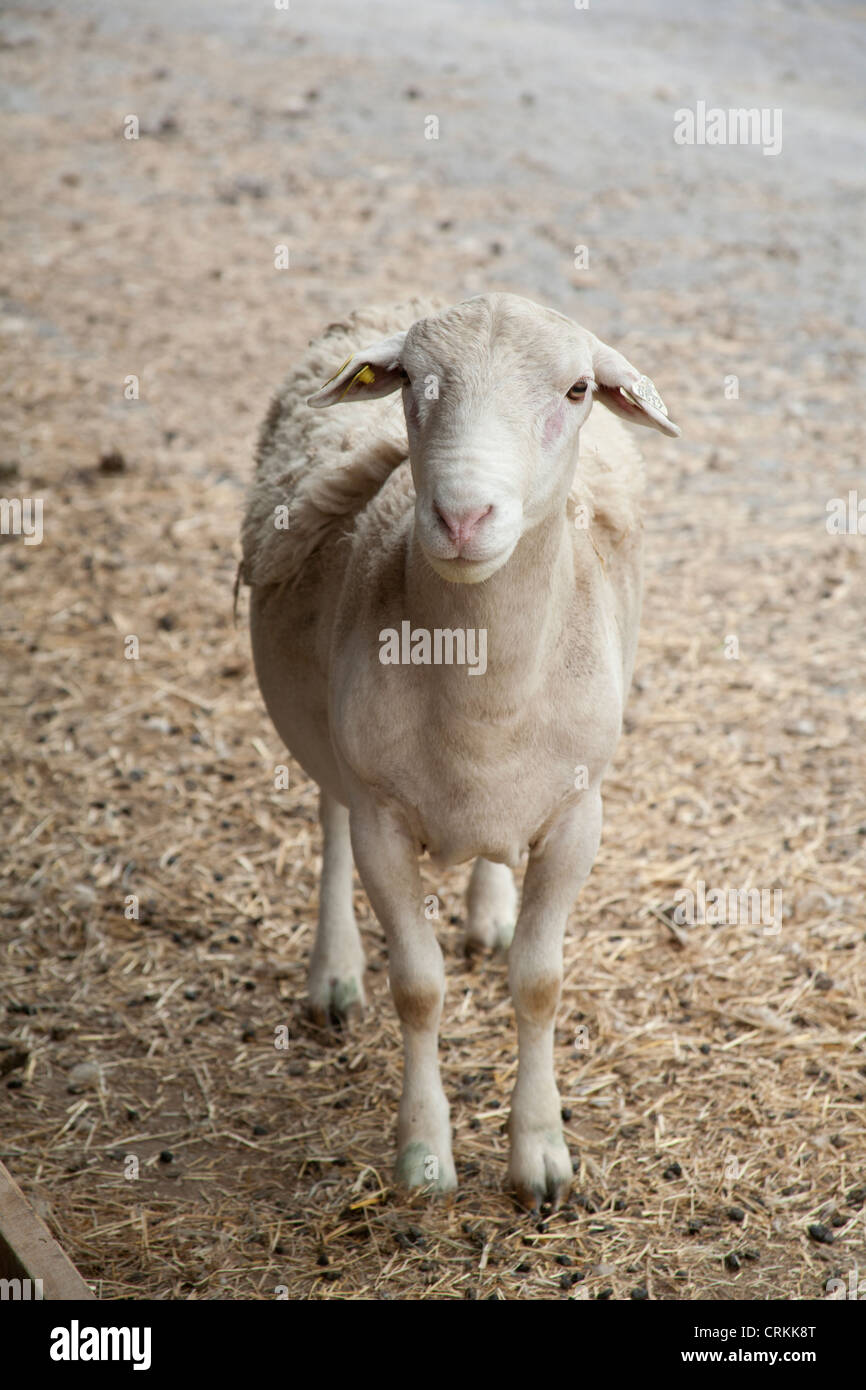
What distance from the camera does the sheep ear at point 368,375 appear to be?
115 inches

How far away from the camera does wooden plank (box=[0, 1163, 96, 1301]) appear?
265cm

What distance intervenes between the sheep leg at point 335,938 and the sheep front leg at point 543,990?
762 mm

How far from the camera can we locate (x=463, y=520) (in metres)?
2.51

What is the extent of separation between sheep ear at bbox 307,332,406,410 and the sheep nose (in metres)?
0.53

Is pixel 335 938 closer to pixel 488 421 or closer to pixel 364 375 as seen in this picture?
pixel 364 375

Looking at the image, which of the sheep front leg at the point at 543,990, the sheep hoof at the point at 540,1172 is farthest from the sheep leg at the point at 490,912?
the sheep hoof at the point at 540,1172

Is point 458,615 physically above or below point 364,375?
below

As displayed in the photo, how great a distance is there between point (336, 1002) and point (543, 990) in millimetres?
928

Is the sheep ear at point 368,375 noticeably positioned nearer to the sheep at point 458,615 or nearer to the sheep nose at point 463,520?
the sheep at point 458,615

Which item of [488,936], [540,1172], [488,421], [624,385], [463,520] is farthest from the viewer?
[488,936]

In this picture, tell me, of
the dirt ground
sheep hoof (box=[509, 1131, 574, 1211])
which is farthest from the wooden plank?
sheep hoof (box=[509, 1131, 574, 1211])

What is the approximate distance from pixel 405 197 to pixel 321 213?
644mm

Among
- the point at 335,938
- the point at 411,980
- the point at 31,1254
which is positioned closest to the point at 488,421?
the point at 411,980
